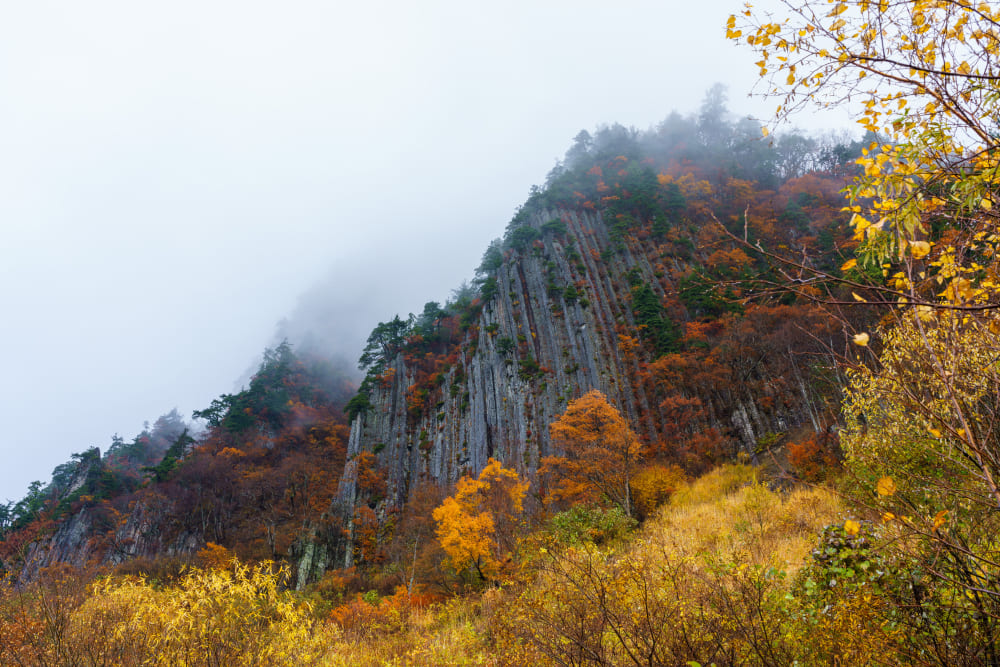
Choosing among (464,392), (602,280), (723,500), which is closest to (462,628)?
(723,500)

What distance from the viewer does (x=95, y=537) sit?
1547 inches

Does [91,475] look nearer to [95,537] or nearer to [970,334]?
[95,537]

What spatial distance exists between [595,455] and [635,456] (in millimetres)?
2394

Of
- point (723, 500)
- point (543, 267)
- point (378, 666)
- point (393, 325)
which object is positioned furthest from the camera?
point (393, 325)

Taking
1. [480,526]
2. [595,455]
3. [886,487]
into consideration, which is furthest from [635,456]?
[886,487]

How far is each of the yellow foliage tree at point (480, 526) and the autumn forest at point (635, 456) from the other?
0.23 m

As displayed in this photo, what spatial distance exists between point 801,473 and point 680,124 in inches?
2925

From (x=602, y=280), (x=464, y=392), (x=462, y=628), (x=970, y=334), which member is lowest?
(x=462, y=628)

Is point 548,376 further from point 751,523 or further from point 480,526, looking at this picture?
point 751,523

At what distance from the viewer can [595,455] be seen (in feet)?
71.5

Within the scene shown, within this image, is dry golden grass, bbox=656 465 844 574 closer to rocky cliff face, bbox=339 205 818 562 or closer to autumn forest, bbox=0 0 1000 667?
autumn forest, bbox=0 0 1000 667

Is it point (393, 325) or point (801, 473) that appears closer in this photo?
point (801, 473)

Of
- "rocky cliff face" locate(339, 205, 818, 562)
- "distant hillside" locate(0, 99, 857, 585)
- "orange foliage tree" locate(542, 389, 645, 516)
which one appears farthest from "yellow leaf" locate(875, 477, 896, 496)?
"rocky cliff face" locate(339, 205, 818, 562)

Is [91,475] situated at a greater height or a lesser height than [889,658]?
greater
